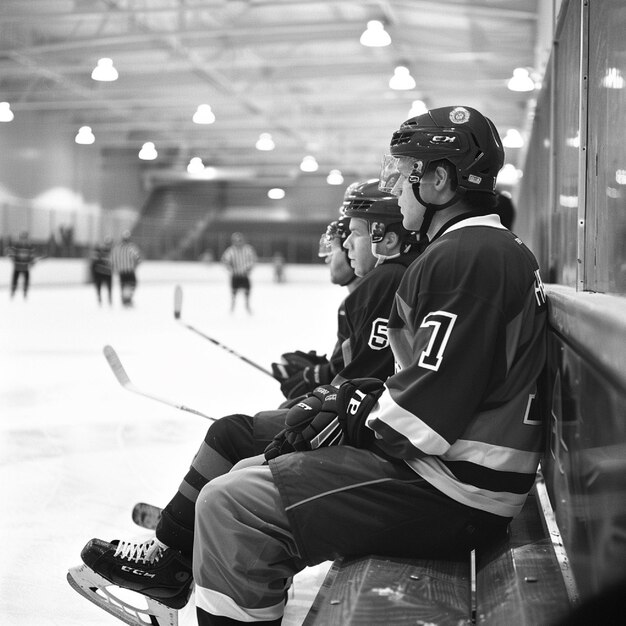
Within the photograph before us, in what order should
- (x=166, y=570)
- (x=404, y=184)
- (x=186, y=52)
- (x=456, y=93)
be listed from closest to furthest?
(x=404, y=184), (x=166, y=570), (x=186, y=52), (x=456, y=93)

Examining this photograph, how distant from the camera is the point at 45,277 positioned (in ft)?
68.9

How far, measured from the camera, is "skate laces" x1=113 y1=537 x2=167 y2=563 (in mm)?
2025

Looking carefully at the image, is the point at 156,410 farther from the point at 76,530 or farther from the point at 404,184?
the point at 404,184

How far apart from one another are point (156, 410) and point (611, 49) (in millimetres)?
4077

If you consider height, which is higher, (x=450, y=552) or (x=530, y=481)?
(x=530, y=481)

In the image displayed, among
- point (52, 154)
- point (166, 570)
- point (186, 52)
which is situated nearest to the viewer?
point (166, 570)

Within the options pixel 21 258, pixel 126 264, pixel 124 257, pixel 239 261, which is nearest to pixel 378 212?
pixel 239 261

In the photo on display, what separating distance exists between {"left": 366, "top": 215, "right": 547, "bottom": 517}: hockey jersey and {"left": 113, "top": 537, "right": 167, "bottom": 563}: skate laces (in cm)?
72

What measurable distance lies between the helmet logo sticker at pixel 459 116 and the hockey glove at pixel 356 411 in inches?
21.2

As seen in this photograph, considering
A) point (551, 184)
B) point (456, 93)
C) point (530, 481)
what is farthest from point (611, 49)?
point (456, 93)

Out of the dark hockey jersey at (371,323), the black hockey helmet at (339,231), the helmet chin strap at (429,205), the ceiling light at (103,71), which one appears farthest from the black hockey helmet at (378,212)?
the ceiling light at (103,71)

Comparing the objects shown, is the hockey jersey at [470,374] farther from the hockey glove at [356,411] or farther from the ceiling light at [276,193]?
the ceiling light at [276,193]

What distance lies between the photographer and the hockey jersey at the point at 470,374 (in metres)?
1.49

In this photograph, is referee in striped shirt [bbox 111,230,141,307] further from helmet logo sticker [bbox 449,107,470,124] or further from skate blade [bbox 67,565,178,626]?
helmet logo sticker [bbox 449,107,470,124]
